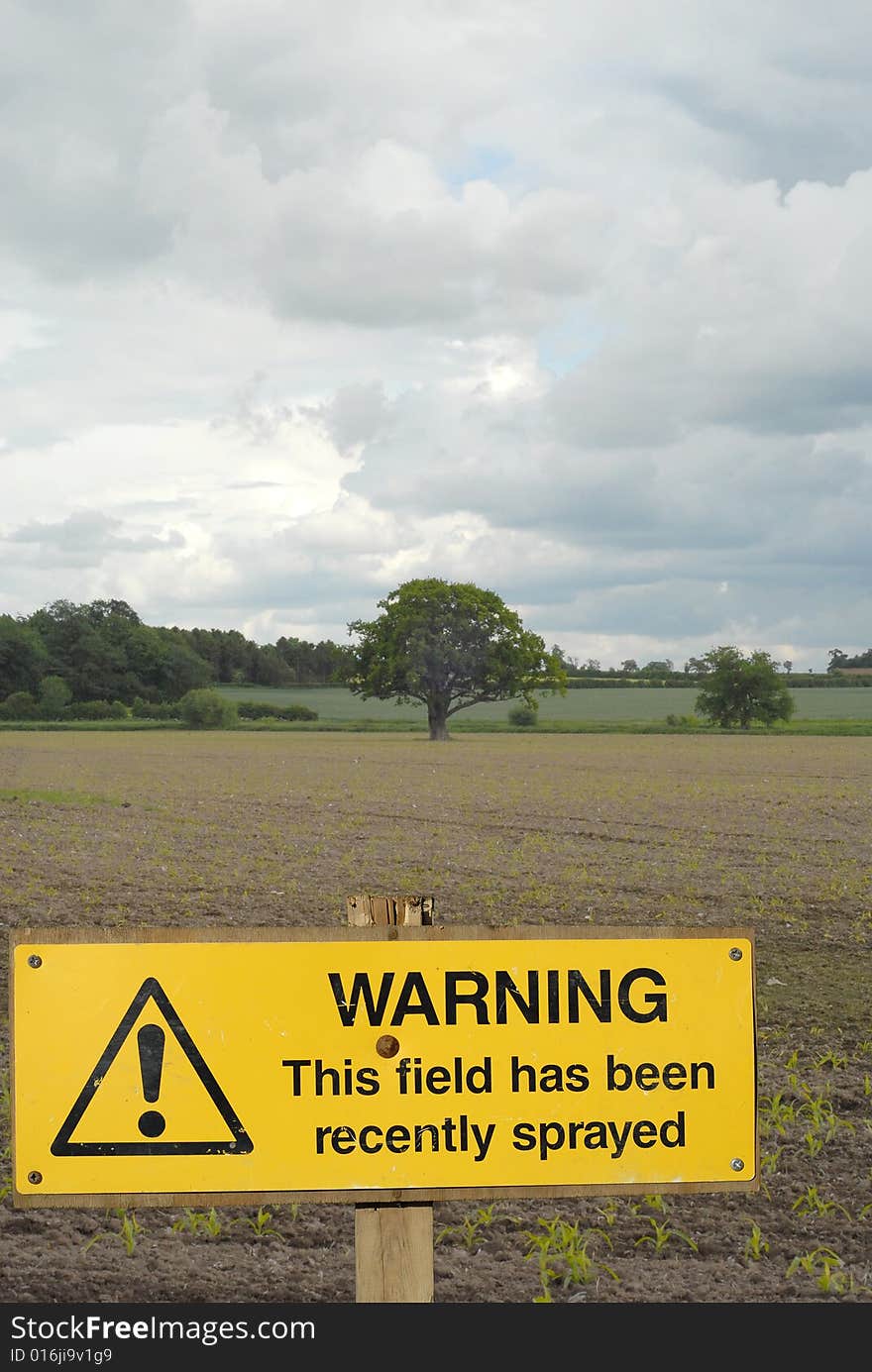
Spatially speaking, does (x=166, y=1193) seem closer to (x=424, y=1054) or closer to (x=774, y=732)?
(x=424, y=1054)

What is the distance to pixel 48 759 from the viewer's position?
3972 cm

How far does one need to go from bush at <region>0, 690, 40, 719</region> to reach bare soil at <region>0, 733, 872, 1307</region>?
52.0 m

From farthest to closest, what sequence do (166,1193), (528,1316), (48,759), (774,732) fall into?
(774,732), (48,759), (528,1316), (166,1193)

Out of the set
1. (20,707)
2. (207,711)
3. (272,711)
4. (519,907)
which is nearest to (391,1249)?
(519,907)

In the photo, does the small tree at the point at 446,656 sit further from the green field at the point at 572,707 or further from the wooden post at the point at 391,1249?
the wooden post at the point at 391,1249

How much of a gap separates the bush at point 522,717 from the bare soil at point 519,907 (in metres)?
38.3

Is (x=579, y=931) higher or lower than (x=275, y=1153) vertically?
higher

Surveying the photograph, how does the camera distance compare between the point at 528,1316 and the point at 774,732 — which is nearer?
the point at 528,1316

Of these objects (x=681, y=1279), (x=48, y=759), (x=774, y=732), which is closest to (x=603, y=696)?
(x=774, y=732)

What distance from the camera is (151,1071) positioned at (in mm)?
2553

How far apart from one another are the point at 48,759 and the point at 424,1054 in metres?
39.0

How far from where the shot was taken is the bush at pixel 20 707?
86562mm

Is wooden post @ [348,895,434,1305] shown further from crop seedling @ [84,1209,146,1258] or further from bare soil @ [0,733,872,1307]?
crop seedling @ [84,1209,146,1258]

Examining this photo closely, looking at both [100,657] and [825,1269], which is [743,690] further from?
[825,1269]
